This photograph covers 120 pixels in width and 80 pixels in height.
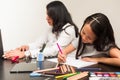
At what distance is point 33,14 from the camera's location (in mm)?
2674

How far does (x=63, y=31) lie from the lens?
79.0 inches

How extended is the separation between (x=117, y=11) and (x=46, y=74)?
1.68m

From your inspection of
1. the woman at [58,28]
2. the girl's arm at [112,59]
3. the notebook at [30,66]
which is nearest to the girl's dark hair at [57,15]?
the woman at [58,28]

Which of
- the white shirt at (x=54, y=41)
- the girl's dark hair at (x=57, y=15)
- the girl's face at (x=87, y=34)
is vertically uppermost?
the girl's dark hair at (x=57, y=15)

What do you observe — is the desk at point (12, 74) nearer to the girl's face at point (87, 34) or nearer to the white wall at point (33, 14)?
the girl's face at point (87, 34)

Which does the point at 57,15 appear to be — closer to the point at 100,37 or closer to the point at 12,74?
the point at 100,37

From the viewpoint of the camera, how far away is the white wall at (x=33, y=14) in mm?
2648

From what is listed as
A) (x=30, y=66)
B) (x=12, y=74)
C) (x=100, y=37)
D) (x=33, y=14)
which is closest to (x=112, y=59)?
(x=100, y=37)

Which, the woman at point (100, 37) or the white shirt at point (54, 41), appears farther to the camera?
the white shirt at point (54, 41)

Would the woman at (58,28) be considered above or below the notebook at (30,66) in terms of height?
above

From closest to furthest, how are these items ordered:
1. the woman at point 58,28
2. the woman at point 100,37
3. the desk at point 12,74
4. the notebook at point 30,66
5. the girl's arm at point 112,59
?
the desk at point 12,74
the notebook at point 30,66
the girl's arm at point 112,59
the woman at point 100,37
the woman at point 58,28

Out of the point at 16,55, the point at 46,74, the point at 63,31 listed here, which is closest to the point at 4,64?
the point at 16,55

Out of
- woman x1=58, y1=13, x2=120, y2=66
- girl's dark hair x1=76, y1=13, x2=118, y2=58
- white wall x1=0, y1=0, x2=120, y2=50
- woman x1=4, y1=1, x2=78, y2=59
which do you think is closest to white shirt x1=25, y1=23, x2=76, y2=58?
woman x1=4, y1=1, x2=78, y2=59

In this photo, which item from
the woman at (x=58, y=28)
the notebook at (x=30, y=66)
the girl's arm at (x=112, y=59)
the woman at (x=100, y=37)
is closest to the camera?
the notebook at (x=30, y=66)
